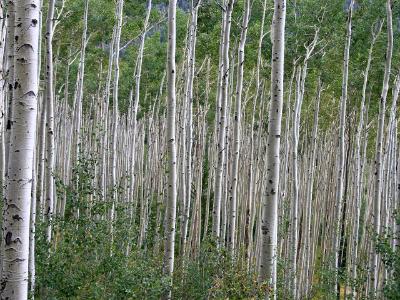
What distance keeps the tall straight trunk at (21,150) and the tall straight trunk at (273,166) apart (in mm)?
3034

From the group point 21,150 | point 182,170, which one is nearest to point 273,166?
point 21,150

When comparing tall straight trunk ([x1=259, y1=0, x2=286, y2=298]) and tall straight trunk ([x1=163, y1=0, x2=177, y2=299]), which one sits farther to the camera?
tall straight trunk ([x1=163, y1=0, x2=177, y2=299])

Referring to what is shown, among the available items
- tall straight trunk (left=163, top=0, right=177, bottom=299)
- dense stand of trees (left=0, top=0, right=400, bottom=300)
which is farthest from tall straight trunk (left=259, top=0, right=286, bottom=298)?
tall straight trunk (left=163, top=0, right=177, bottom=299)

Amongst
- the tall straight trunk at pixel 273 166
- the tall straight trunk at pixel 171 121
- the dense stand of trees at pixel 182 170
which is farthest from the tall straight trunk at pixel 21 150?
the tall straight trunk at pixel 171 121

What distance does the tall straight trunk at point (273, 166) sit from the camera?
5.86 m

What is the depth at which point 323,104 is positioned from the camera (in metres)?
23.5

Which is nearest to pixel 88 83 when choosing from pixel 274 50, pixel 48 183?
pixel 48 183

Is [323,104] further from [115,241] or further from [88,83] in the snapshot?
[115,241]

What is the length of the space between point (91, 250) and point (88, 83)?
17505 mm

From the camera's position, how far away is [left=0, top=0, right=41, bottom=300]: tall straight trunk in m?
3.46

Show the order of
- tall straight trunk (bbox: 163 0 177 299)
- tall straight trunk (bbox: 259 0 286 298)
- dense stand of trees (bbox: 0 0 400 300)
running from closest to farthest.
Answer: dense stand of trees (bbox: 0 0 400 300), tall straight trunk (bbox: 259 0 286 298), tall straight trunk (bbox: 163 0 177 299)

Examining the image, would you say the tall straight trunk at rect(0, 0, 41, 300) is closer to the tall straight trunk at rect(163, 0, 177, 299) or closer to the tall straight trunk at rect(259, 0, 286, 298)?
the tall straight trunk at rect(259, 0, 286, 298)

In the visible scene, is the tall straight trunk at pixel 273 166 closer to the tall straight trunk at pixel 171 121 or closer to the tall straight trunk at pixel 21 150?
the tall straight trunk at pixel 171 121

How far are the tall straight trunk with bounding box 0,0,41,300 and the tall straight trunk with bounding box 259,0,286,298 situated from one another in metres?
3.03
